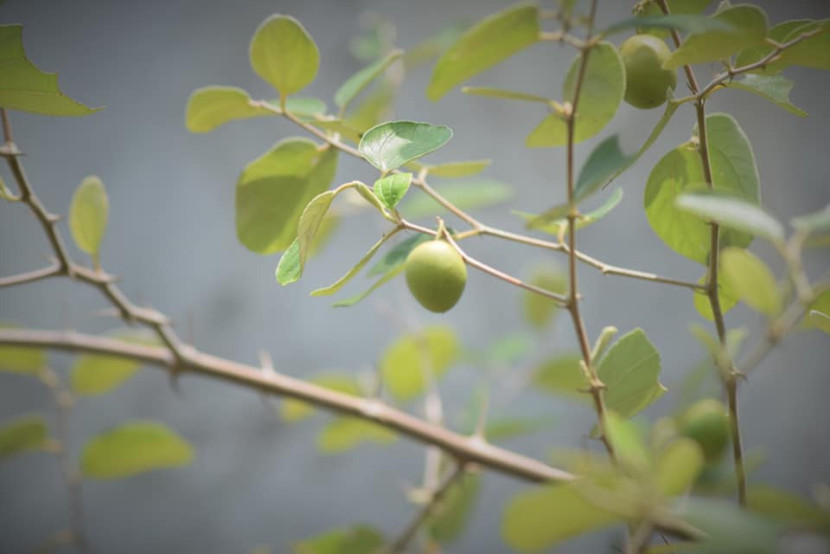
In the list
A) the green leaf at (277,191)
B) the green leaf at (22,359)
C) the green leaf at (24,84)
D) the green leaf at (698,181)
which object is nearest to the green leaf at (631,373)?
the green leaf at (698,181)

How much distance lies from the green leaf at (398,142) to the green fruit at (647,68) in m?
0.11

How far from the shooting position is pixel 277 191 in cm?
43

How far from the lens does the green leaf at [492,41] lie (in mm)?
328

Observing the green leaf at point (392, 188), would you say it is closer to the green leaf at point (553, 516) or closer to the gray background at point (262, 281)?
the green leaf at point (553, 516)

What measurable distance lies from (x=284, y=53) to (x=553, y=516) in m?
0.33

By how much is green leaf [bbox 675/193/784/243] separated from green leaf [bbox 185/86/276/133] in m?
0.29

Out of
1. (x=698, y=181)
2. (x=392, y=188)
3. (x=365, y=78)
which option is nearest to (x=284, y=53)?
(x=365, y=78)

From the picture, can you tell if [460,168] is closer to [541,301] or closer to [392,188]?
[392,188]

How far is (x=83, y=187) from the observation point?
493 mm

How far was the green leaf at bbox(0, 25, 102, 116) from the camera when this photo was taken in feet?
1.14

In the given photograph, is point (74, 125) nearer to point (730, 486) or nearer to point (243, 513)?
point (243, 513)

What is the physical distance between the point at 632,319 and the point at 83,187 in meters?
0.88

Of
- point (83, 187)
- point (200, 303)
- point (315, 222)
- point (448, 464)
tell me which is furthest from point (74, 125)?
point (315, 222)

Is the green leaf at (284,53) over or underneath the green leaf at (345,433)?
over
